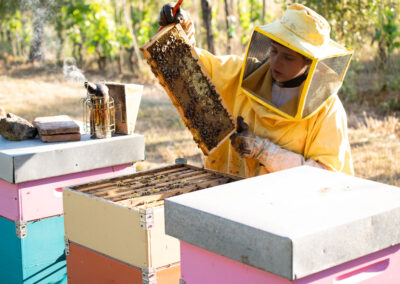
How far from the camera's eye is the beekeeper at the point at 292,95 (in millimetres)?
2748

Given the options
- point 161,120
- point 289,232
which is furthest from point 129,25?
point 289,232

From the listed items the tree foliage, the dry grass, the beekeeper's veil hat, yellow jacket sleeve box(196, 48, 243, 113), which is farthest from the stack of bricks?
the tree foliage

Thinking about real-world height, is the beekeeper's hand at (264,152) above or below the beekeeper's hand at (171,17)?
below

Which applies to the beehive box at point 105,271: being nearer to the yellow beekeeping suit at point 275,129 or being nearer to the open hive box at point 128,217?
the open hive box at point 128,217

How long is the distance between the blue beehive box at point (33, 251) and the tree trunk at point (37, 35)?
1016 cm

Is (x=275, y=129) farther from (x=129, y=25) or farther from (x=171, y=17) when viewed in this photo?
(x=129, y=25)

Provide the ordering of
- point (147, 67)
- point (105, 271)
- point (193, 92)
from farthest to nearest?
point (147, 67), point (193, 92), point (105, 271)

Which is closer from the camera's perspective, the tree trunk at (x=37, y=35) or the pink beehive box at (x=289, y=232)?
the pink beehive box at (x=289, y=232)

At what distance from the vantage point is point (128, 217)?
2.36 m

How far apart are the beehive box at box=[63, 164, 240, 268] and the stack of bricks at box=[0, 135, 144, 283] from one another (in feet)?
0.89

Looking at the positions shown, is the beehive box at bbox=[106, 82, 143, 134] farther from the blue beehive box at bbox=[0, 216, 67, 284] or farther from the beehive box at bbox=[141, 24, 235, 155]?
the blue beehive box at bbox=[0, 216, 67, 284]

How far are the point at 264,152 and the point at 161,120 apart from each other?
5.85 m

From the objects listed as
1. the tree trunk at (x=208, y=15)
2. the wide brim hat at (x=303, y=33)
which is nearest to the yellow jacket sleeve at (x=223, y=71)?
the wide brim hat at (x=303, y=33)

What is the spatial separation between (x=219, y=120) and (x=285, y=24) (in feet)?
1.89
